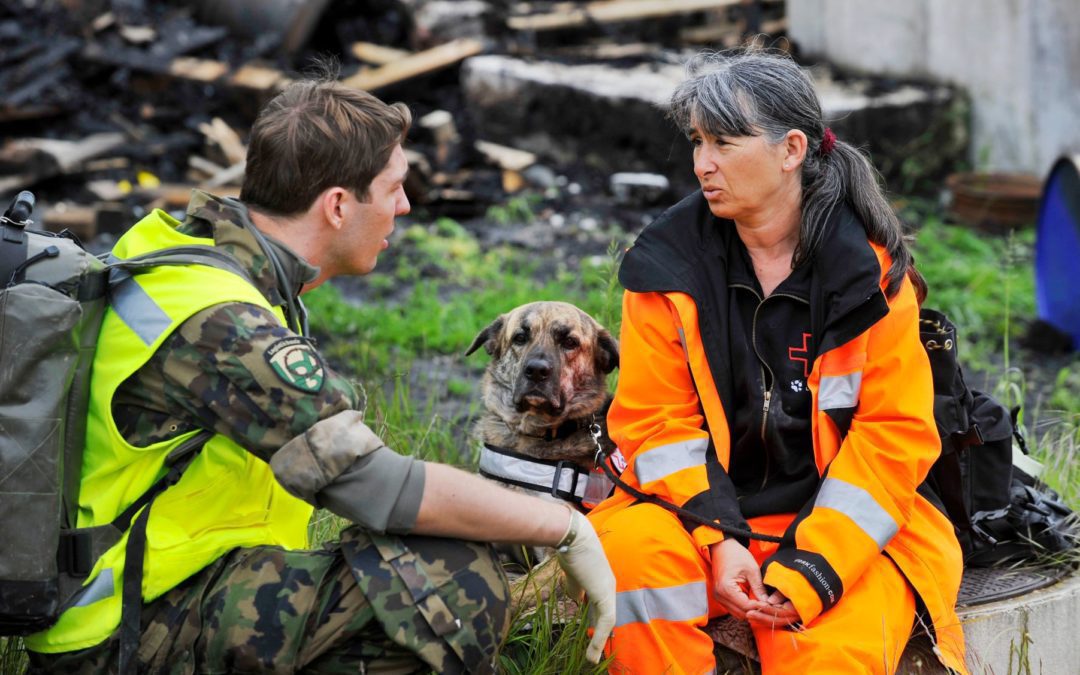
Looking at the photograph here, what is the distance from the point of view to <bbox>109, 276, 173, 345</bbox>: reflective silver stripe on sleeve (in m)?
2.60

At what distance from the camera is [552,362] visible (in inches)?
164

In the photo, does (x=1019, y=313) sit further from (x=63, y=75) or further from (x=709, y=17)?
(x=63, y=75)

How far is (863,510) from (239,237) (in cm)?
175

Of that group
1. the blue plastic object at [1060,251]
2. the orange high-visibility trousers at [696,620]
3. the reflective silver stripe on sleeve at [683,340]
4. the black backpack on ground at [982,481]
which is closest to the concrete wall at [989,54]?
the blue plastic object at [1060,251]

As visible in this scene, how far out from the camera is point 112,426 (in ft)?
8.68

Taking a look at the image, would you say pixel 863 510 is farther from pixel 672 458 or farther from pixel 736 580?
pixel 672 458

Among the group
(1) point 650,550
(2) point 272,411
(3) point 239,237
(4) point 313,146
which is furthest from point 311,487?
(1) point 650,550

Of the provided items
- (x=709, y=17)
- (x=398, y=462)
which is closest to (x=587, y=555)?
(x=398, y=462)

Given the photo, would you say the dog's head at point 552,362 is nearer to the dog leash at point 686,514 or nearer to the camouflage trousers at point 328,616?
the dog leash at point 686,514

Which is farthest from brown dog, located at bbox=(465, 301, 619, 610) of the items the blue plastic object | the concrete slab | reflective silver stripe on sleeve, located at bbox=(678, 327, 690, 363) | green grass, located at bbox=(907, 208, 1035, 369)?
the concrete slab

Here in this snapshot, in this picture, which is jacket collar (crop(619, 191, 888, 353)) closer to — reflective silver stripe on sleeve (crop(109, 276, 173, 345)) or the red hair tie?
the red hair tie

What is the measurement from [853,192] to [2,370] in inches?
90.0

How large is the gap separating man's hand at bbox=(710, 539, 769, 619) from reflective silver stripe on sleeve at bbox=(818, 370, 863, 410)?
0.47m

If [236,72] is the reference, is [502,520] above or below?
above
